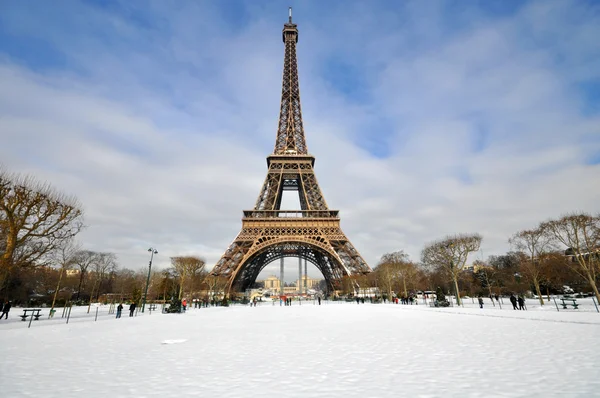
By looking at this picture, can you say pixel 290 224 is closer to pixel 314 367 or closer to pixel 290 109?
pixel 290 109

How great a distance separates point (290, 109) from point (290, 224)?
80.7 feet

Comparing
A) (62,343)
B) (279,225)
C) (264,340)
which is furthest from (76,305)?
(264,340)

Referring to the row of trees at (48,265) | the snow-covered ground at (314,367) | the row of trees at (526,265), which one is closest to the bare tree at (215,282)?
the row of trees at (48,265)

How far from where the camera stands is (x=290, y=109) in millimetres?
60000

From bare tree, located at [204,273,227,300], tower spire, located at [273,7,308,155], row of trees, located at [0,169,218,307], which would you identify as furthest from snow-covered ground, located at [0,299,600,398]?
tower spire, located at [273,7,308,155]

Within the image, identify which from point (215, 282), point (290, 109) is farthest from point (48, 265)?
point (290, 109)

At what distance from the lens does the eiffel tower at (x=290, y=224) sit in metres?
45.1

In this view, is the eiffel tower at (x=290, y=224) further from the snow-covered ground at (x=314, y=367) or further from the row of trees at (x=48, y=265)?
the snow-covered ground at (x=314, y=367)

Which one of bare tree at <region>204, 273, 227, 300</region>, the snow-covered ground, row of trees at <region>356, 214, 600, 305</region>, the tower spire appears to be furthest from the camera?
the tower spire

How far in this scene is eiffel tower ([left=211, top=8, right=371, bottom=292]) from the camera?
148 feet

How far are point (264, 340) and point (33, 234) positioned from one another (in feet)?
62.5

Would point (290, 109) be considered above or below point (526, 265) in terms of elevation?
above

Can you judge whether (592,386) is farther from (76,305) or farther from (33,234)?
(76,305)

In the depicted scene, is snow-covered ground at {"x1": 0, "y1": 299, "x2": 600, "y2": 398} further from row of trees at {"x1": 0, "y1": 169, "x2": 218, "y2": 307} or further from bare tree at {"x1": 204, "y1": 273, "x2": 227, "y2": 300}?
bare tree at {"x1": 204, "y1": 273, "x2": 227, "y2": 300}
